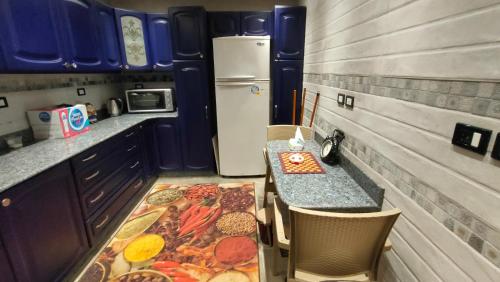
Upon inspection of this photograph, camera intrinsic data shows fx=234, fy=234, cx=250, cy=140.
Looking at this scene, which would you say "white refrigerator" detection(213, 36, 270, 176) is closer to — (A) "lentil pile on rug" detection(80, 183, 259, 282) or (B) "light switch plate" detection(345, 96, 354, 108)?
(A) "lentil pile on rug" detection(80, 183, 259, 282)

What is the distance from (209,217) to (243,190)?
2.05ft

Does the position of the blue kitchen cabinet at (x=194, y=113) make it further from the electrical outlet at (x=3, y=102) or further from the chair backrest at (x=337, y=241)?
the chair backrest at (x=337, y=241)

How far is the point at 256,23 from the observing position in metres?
2.87

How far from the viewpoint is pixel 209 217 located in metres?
2.34

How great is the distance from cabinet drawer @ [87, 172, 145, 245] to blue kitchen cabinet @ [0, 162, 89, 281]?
0.09m

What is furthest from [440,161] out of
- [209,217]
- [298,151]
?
[209,217]

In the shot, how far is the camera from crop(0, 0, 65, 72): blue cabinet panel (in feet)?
4.92

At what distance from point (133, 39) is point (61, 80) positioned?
951mm

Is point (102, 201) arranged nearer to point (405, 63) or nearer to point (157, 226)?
point (157, 226)

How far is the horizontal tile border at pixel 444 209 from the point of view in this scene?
677mm

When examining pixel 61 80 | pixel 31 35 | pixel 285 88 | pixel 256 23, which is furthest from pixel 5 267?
pixel 256 23

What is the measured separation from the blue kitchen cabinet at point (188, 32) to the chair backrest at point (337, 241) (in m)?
2.40

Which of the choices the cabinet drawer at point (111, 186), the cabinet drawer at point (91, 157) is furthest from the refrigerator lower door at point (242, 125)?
the cabinet drawer at point (91, 157)

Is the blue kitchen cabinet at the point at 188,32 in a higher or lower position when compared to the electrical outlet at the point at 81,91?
higher
